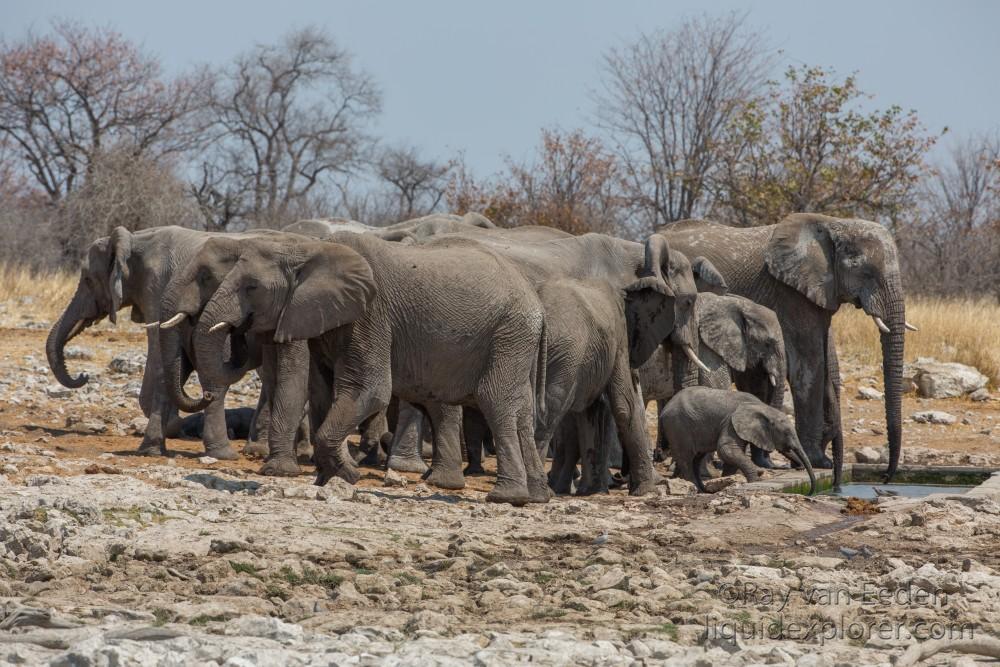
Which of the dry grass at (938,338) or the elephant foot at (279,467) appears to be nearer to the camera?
the elephant foot at (279,467)

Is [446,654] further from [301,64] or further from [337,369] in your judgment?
[301,64]

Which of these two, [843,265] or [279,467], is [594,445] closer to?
[279,467]

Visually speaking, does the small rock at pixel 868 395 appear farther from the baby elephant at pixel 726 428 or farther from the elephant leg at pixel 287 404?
the elephant leg at pixel 287 404

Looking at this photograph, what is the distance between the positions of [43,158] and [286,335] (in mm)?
31299

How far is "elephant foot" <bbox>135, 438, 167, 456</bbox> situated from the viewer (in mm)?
13625

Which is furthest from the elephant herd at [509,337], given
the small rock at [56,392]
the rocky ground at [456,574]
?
the small rock at [56,392]

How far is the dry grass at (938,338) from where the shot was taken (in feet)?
82.0

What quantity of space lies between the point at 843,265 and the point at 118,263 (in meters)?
6.82

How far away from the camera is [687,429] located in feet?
43.7

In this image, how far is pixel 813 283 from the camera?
15766 millimetres

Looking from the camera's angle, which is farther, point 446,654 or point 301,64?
point 301,64

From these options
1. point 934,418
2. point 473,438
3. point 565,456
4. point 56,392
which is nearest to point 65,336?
point 56,392

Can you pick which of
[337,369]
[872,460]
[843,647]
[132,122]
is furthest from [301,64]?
[843,647]

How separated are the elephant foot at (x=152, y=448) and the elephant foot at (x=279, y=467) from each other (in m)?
2.09
